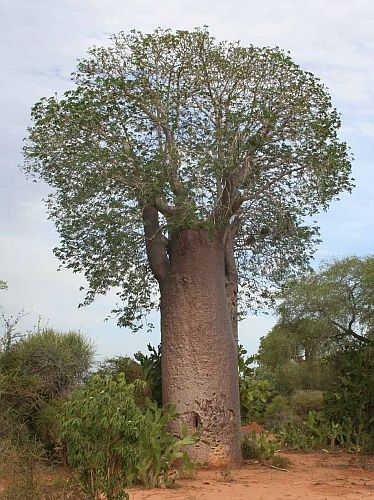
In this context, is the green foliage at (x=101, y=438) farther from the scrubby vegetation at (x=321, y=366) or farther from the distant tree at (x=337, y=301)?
the distant tree at (x=337, y=301)

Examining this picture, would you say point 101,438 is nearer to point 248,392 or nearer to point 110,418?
point 110,418

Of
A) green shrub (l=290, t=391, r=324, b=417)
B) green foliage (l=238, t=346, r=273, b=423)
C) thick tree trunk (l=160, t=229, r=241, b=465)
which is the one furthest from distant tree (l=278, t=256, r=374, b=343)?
thick tree trunk (l=160, t=229, r=241, b=465)

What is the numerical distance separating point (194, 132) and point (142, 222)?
1354 millimetres

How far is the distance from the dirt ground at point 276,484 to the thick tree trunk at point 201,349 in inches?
18.5

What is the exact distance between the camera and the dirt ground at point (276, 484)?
275 inches

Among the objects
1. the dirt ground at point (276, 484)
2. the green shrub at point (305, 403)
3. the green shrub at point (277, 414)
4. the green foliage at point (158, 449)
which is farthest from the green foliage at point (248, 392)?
the green shrub at point (305, 403)

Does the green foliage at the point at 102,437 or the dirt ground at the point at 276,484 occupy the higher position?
the green foliage at the point at 102,437

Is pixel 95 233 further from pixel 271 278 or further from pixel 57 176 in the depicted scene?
pixel 271 278

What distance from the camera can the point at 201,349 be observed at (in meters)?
8.84

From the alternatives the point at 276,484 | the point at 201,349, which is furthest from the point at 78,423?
the point at 201,349

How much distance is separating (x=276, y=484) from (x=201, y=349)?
73.8 inches

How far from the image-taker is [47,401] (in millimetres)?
9672

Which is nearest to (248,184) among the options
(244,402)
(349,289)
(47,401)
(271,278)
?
(271,278)

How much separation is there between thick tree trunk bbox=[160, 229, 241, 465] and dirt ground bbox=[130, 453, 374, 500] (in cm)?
47
